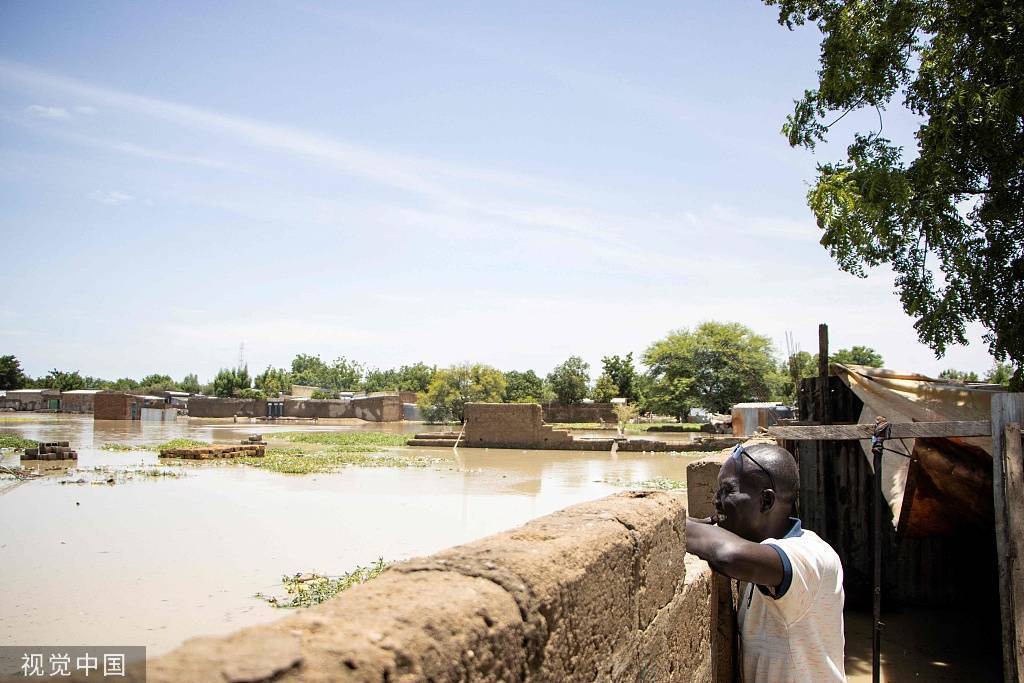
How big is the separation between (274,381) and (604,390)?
52.1 meters

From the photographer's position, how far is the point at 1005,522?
15.9ft

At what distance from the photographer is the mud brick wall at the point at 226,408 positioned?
219ft

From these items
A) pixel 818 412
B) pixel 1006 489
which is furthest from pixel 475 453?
pixel 1006 489

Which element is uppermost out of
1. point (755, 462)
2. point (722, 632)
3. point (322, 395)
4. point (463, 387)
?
point (463, 387)

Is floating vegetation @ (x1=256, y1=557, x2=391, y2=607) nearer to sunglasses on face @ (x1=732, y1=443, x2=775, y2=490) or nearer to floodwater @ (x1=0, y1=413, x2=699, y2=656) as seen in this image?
floodwater @ (x1=0, y1=413, x2=699, y2=656)

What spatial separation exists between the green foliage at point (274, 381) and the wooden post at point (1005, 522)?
88.0m

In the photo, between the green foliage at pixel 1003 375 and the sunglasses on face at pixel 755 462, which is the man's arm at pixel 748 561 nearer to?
the sunglasses on face at pixel 755 462

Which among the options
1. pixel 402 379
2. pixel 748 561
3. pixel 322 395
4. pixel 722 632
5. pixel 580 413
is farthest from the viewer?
pixel 402 379

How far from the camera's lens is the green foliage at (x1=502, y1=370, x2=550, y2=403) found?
6028cm

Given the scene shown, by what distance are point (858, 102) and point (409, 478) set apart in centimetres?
1556

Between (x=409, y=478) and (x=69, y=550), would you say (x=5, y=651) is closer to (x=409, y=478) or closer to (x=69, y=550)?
(x=69, y=550)

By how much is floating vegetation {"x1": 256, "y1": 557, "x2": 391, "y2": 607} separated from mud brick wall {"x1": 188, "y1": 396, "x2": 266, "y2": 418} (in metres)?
60.9

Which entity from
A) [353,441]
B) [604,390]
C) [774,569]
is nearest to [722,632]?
[774,569]

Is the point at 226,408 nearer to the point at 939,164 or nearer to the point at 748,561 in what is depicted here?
the point at 939,164
